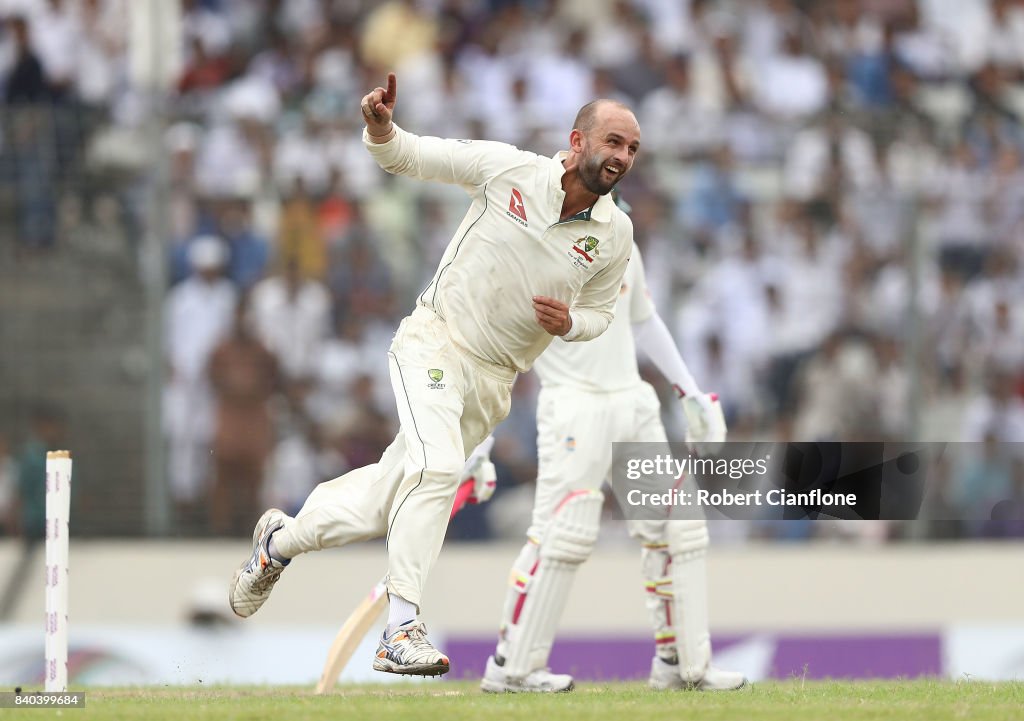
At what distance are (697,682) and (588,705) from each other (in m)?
1.80

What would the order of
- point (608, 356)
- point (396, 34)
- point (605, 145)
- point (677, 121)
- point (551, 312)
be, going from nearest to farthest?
point (551, 312) < point (605, 145) < point (608, 356) < point (677, 121) < point (396, 34)

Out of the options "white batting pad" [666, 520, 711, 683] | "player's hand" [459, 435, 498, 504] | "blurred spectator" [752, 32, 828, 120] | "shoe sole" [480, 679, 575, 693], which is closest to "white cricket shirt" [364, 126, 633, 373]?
"player's hand" [459, 435, 498, 504]

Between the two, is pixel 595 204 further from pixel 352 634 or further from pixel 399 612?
pixel 352 634

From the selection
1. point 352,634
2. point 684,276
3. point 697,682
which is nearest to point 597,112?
point 352,634

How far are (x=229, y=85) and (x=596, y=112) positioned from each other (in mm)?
10634

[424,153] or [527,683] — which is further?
[527,683]

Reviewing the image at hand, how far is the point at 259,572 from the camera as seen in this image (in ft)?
28.4

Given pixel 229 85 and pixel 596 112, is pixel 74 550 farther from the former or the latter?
pixel 596 112

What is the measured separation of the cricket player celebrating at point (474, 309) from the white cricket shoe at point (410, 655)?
0.07m

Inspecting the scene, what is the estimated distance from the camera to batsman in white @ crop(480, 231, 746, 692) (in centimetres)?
963

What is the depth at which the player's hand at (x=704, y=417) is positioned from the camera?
394 inches

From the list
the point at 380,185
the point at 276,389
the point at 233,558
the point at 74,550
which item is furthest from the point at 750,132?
the point at 74,550

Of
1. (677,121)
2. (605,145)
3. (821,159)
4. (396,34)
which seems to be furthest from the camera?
(396,34)

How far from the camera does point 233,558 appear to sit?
14.3 m
